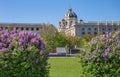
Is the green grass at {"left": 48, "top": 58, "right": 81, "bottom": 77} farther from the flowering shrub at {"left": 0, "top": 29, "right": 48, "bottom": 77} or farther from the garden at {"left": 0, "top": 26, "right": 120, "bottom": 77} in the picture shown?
the flowering shrub at {"left": 0, "top": 29, "right": 48, "bottom": 77}

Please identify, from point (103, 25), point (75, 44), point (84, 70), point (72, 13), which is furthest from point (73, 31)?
point (84, 70)

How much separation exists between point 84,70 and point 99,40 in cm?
119

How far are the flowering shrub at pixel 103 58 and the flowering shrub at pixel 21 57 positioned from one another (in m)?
2.12

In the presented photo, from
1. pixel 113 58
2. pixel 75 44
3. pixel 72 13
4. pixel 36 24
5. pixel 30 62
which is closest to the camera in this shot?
pixel 30 62

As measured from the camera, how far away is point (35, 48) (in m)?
12.0

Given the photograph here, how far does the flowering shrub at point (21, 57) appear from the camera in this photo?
38.7 feet

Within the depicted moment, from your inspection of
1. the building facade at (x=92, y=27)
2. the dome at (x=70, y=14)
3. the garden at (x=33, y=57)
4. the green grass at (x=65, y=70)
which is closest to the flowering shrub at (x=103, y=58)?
the garden at (x=33, y=57)

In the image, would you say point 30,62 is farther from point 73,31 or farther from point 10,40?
point 73,31

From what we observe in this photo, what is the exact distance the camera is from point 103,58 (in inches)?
526

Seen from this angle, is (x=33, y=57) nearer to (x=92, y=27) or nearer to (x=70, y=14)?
(x=92, y=27)

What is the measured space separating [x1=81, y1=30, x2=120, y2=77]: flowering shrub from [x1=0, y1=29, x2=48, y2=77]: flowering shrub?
212cm

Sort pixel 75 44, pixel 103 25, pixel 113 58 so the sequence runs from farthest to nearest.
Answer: pixel 103 25, pixel 75 44, pixel 113 58

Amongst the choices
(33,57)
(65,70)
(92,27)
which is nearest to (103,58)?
(33,57)

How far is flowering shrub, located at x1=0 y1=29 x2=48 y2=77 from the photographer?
38.7 ft
